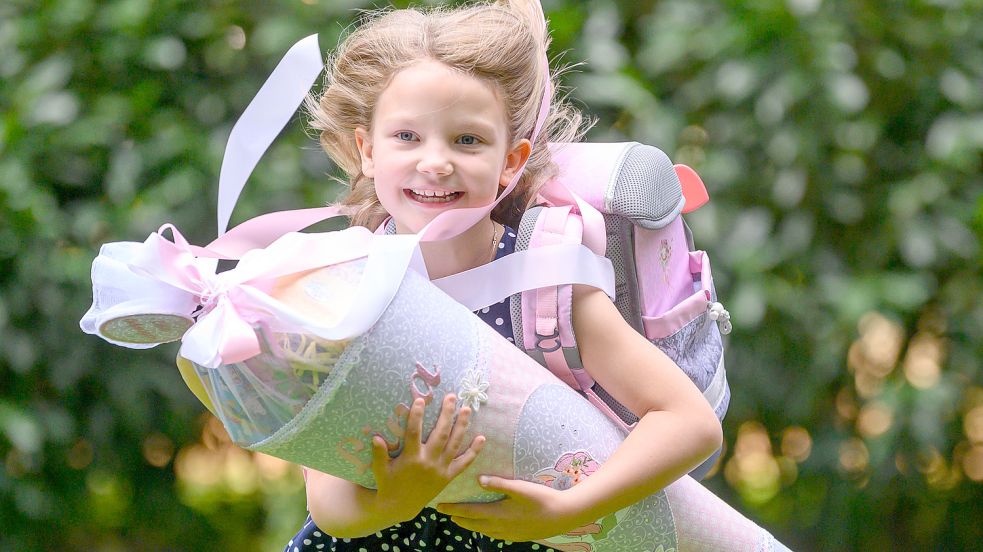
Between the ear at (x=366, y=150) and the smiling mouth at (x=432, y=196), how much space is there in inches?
3.4

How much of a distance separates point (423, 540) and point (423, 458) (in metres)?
0.29

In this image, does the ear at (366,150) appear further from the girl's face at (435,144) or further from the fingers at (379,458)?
the fingers at (379,458)

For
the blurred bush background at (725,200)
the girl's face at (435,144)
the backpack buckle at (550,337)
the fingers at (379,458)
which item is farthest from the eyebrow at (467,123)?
the blurred bush background at (725,200)

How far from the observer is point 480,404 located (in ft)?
4.27

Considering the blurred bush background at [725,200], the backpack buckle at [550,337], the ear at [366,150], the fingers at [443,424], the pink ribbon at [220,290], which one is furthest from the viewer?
the blurred bush background at [725,200]

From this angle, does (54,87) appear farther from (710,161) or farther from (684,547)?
(684,547)

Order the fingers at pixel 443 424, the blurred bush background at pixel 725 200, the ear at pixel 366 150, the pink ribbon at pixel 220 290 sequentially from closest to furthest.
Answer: the pink ribbon at pixel 220 290 < the fingers at pixel 443 424 < the ear at pixel 366 150 < the blurred bush background at pixel 725 200

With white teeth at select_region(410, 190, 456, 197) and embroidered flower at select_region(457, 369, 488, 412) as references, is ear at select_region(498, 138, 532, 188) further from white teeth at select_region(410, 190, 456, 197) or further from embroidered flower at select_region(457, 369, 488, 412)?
embroidered flower at select_region(457, 369, 488, 412)

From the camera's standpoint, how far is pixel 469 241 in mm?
1462

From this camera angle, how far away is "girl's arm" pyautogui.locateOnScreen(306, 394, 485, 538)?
1.28 metres

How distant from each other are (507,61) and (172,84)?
5.53ft

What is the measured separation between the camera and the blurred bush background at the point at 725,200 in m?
2.78

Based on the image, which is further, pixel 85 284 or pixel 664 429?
pixel 85 284

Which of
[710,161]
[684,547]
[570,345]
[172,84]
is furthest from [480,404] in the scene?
[172,84]
